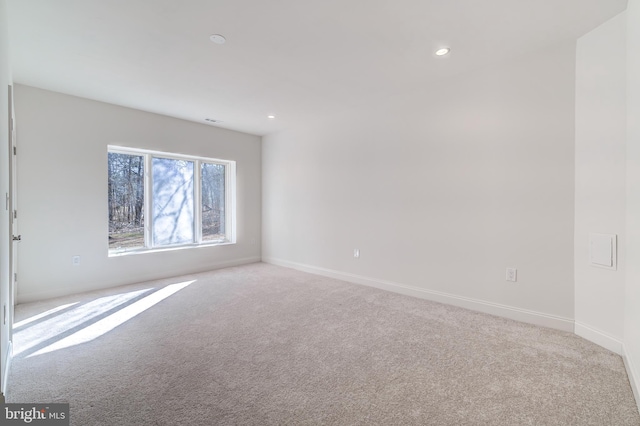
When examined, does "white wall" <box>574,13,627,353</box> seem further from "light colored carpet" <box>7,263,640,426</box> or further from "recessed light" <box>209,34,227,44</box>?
"recessed light" <box>209,34,227,44</box>

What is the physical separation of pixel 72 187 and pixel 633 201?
5.58m

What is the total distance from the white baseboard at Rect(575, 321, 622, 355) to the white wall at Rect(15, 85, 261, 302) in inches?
199

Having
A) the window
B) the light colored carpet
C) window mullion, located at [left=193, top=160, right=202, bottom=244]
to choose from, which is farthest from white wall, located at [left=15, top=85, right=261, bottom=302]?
the light colored carpet

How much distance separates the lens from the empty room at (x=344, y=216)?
1.76 metres

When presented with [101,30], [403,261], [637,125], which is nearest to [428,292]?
[403,261]

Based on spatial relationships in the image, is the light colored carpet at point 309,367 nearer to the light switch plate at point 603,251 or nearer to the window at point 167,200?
the light switch plate at point 603,251

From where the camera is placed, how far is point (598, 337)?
228 cm

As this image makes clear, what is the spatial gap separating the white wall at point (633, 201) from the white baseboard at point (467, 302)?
56 centimetres

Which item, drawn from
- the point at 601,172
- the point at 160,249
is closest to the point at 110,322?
the point at 160,249

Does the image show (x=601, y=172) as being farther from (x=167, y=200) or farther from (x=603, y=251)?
(x=167, y=200)

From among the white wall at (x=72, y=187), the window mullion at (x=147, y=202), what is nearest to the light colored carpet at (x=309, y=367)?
the white wall at (x=72, y=187)

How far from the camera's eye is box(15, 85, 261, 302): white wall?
3.38m

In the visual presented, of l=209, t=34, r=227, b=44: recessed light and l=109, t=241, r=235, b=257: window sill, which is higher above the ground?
l=209, t=34, r=227, b=44: recessed light

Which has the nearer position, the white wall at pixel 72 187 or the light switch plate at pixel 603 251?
the light switch plate at pixel 603 251
